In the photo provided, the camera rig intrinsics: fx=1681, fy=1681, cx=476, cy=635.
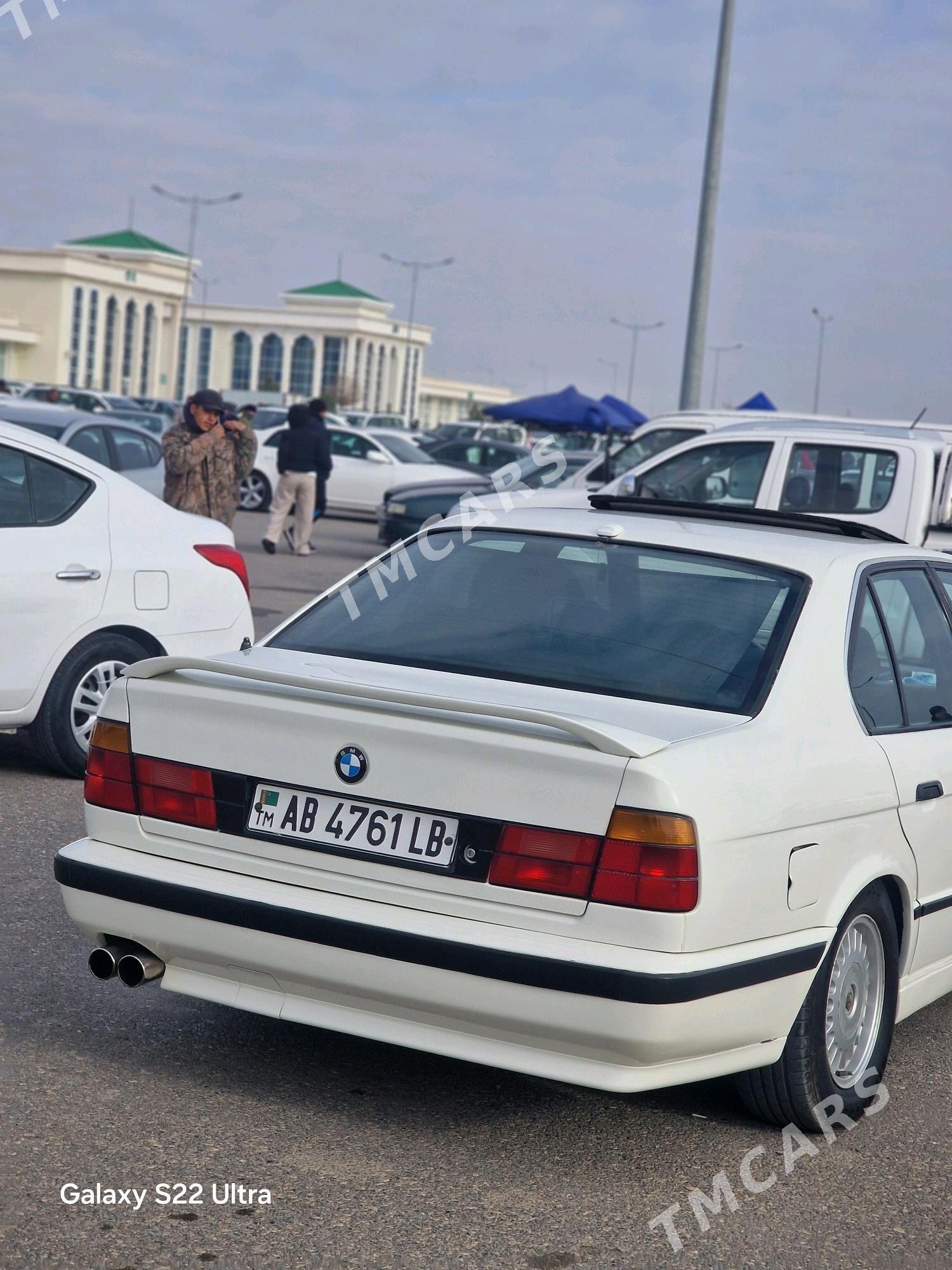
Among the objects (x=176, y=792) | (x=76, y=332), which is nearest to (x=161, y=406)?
(x=176, y=792)

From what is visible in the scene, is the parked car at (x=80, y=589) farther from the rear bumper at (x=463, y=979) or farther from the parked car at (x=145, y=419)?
→ the parked car at (x=145, y=419)

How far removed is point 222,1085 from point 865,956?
1.60m

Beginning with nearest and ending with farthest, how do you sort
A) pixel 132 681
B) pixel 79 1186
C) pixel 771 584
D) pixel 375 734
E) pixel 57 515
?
pixel 79 1186
pixel 375 734
pixel 132 681
pixel 771 584
pixel 57 515

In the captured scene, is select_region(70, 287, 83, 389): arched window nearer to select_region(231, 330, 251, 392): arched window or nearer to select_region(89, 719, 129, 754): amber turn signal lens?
select_region(231, 330, 251, 392): arched window

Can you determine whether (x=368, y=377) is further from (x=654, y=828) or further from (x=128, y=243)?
(x=654, y=828)

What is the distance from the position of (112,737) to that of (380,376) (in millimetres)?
154495

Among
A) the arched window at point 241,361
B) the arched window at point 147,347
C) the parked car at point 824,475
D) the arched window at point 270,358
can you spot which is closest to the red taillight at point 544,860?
the parked car at point 824,475

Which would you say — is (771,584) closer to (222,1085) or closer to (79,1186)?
(222,1085)

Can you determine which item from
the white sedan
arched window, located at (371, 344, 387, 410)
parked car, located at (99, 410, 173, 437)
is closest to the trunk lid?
the white sedan

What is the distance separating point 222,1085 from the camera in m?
4.02

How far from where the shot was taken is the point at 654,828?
134 inches

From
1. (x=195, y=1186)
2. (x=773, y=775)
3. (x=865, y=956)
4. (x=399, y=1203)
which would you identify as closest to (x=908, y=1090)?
(x=865, y=956)

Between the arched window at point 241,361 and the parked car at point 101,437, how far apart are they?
139m

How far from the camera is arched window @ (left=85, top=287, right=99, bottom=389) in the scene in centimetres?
12431
